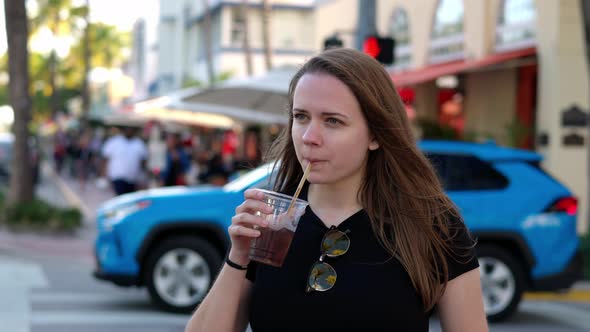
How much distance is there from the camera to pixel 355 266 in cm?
251

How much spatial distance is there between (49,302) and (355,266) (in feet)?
24.7

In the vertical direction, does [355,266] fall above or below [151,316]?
above

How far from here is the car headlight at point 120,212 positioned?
9.14m

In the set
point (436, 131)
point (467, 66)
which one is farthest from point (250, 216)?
point (467, 66)

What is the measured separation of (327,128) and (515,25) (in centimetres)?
1677

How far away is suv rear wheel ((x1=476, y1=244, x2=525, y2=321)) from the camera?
9148 mm

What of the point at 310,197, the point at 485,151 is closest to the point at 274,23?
→ the point at 485,151

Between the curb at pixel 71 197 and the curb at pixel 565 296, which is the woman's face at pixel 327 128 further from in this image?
the curb at pixel 71 197

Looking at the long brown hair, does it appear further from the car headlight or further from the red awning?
the red awning

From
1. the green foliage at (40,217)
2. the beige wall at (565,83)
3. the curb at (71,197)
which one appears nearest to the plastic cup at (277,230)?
the green foliage at (40,217)

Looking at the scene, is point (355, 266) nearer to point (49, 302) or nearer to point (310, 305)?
point (310, 305)

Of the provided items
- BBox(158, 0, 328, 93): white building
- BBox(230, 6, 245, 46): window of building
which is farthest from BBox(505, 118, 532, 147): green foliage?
BBox(230, 6, 245, 46): window of building

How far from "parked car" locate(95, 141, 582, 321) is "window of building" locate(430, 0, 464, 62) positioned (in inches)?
480

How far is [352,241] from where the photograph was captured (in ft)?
8.38
